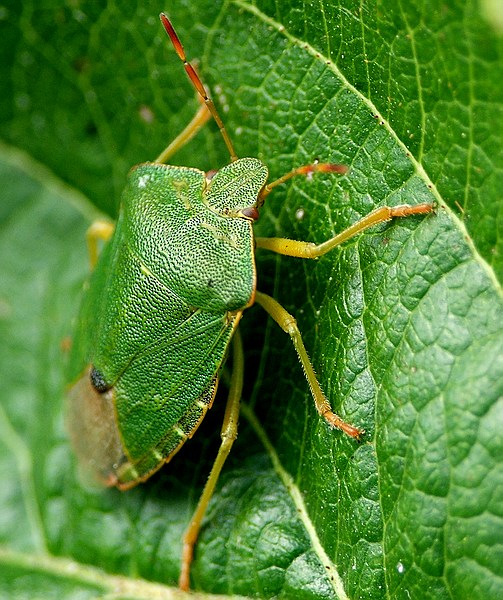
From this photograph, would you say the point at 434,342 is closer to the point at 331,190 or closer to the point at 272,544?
the point at 331,190

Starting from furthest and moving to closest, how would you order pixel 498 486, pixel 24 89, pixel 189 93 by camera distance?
pixel 24 89 → pixel 189 93 → pixel 498 486

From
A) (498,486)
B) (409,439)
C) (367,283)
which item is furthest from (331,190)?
(498,486)

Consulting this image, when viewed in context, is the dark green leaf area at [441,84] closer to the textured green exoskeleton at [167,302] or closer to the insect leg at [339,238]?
the insect leg at [339,238]

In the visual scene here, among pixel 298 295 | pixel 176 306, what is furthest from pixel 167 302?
pixel 298 295

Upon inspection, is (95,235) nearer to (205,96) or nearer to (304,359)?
(205,96)

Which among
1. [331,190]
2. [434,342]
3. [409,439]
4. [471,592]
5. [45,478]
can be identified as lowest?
[45,478]

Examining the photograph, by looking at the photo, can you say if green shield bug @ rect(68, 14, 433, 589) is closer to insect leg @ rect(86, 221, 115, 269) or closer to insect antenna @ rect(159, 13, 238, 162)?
insect antenna @ rect(159, 13, 238, 162)
